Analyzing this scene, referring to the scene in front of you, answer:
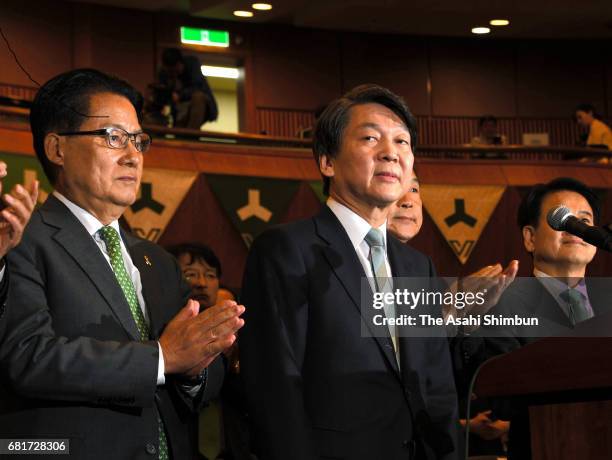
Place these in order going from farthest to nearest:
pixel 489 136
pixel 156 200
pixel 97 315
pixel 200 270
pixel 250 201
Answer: pixel 489 136 < pixel 250 201 < pixel 156 200 < pixel 200 270 < pixel 97 315

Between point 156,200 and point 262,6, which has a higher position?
point 262,6

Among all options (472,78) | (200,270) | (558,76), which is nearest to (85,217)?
(200,270)

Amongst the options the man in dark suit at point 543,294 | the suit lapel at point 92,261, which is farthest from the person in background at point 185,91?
the suit lapel at point 92,261

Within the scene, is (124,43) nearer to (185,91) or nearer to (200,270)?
(185,91)

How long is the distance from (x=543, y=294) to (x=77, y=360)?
1539 mm

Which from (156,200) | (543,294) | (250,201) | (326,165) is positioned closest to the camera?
(326,165)

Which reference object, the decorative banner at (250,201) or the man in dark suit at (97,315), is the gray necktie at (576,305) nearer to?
the man in dark suit at (97,315)

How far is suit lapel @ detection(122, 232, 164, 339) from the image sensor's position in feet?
7.64

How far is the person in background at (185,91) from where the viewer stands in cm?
903

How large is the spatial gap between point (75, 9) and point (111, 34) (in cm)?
46

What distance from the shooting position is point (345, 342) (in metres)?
2.31

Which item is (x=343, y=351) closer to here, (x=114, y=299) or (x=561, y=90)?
(x=114, y=299)

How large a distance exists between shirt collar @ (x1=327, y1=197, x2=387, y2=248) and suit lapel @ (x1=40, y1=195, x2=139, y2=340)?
58cm

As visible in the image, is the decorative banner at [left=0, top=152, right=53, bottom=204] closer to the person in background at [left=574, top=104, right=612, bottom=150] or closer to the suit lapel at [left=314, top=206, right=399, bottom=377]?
the suit lapel at [left=314, top=206, right=399, bottom=377]
